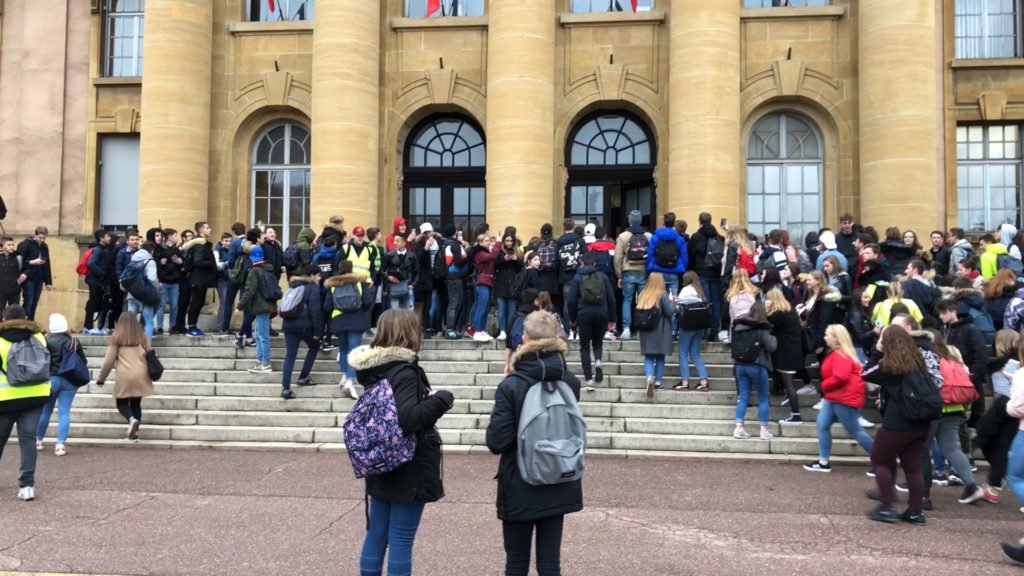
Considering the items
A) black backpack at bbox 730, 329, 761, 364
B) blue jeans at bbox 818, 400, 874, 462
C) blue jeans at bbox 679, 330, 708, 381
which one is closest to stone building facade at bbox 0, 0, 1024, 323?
blue jeans at bbox 679, 330, 708, 381

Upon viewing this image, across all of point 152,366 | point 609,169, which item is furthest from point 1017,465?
point 609,169

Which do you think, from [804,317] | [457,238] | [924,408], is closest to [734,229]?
[804,317]

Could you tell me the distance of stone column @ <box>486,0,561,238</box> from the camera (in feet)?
61.5

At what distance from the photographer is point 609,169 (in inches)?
823

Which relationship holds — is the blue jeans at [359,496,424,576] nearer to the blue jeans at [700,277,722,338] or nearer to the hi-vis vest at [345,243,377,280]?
the hi-vis vest at [345,243,377,280]

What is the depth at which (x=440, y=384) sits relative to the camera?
43.0 ft

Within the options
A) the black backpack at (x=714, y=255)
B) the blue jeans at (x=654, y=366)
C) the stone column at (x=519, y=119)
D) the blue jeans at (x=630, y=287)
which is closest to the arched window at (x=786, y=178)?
the stone column at (x=519, y=119)

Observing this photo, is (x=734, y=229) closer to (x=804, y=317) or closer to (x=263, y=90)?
(x=804, y=317)

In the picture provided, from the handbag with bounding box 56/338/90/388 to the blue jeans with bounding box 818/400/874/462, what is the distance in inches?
321

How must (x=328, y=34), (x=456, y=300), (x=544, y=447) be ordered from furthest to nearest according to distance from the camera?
(x=328, y=34) < (x=456, y=300) < (x=544, y=447)

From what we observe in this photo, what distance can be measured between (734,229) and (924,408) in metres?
Result: 6.41

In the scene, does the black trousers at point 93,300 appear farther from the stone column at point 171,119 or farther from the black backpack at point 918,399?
the black backpack at point 918,399

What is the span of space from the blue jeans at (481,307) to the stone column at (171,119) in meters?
8.49

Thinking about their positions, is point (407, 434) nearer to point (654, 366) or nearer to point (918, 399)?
point (918, 399)
